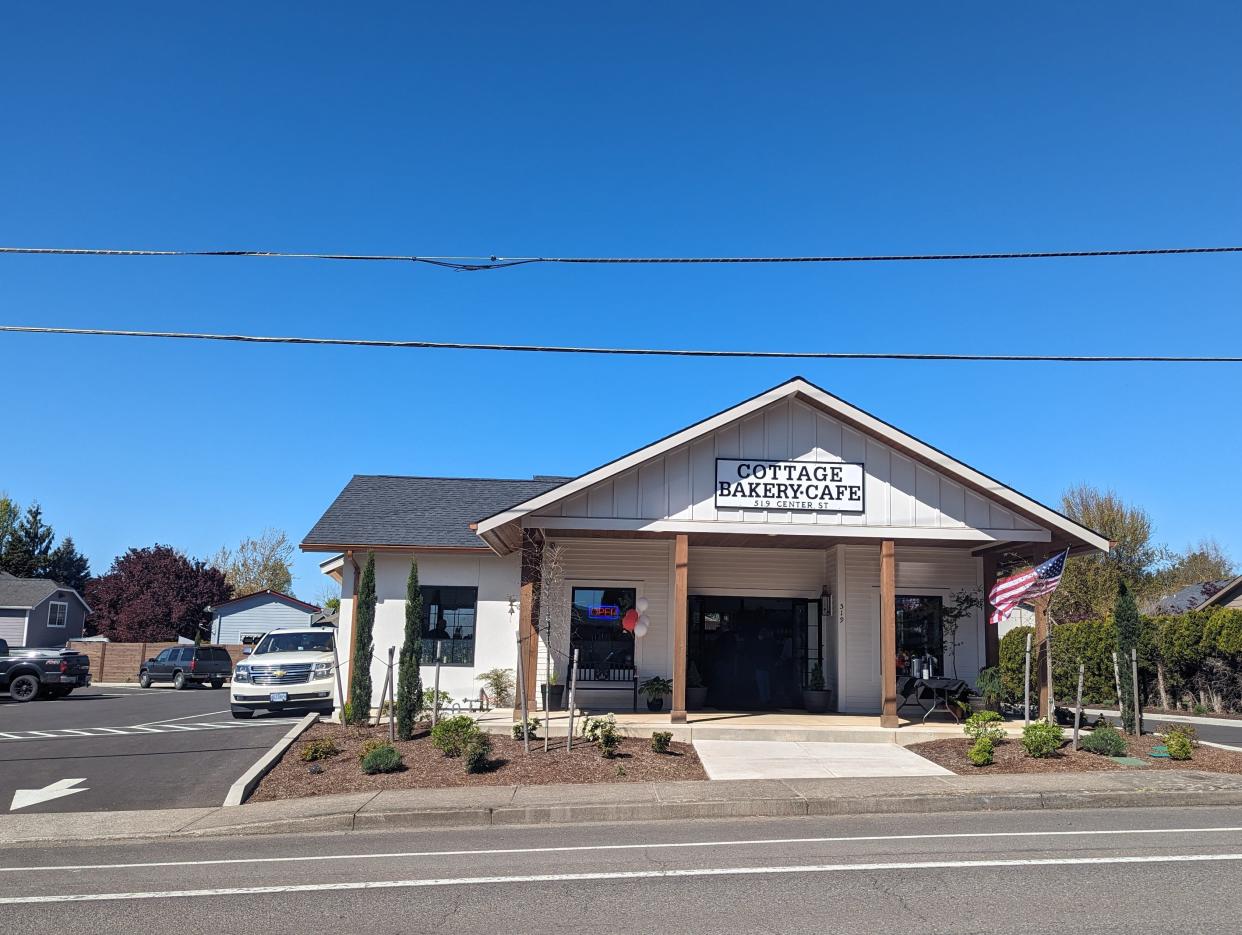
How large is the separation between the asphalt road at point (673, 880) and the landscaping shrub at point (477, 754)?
99.1 inches

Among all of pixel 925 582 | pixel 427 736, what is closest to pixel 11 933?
pixel 427 736

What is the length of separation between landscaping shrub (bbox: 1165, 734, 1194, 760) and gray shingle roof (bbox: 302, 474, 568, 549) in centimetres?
1203

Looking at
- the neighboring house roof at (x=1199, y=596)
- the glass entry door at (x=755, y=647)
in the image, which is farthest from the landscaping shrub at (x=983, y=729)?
the neighboring house roof at (x=1199, y=596)

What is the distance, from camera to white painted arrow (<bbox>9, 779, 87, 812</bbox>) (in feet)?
42.1

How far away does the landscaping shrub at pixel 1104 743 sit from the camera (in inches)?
571

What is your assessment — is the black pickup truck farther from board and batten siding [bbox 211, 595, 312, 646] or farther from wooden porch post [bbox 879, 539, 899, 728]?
wooden porch post [bbox 879, 539, 899, 728]

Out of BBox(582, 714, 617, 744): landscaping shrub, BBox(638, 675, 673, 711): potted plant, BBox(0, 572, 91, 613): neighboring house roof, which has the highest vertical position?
BBox(0, 572, 91, 613): neighboring house roof

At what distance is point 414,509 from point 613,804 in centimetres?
1227

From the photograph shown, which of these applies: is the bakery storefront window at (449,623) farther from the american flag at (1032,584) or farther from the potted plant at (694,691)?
the american flag at (1032,584)

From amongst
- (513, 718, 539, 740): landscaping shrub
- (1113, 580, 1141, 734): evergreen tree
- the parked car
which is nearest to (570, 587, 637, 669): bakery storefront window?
(513, 718, 539, 740): landscaping shrub

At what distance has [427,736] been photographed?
52.9ft

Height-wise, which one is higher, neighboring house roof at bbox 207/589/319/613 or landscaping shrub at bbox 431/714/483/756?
neighboring house roof at bbox 207/589/319/613

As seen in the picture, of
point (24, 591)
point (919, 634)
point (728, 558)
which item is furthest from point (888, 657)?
point (24, 591)

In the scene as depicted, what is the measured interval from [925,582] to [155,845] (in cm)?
1513
